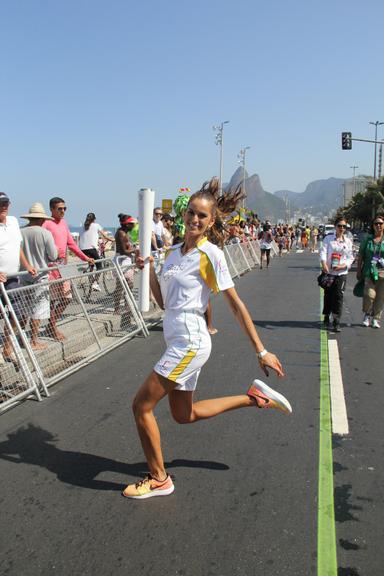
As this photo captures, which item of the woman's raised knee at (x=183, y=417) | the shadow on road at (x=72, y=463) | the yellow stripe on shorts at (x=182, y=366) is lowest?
the shadow on road at (x=72, y=463)

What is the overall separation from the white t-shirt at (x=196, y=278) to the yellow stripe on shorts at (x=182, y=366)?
278 mm

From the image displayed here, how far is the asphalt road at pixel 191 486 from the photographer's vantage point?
2.67 metres

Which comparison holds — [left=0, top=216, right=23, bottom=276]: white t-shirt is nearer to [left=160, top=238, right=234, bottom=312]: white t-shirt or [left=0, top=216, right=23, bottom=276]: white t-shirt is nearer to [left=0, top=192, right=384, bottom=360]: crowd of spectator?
[left=0, top=192, right=384, bottom=360]: crowd of spectator

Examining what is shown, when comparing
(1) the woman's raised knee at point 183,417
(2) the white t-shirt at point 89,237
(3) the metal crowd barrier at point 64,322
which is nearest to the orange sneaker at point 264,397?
(1) the woman's raised knee at point 183,417

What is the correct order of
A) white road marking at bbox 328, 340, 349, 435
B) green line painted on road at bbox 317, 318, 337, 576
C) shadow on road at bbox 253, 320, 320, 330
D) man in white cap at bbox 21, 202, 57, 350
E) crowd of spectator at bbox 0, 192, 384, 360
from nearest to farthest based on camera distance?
green line painted on road at bbox 317, 318, 337, 576
white road marking at bbox 328, 340, 349, 435
crowd of spectator at bbox 0, 192, 384, 360
man in white cap at bbox 21, 202, 57, 350
shadow on road at bbox 253, 320, 320, 330

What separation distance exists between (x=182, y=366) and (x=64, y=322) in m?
3.46

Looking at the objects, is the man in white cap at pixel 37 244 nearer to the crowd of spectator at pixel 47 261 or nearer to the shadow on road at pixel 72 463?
the crowd of spectator at pixel 47 261

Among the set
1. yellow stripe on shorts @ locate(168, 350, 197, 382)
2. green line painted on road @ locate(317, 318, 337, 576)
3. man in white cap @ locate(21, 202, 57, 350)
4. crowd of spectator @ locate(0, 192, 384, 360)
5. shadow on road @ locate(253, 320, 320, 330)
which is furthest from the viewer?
shadow on road @ locate(253, 320, 320, 330)

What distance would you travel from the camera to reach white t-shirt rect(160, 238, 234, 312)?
3.16 m

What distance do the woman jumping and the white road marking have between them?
4.90 feet

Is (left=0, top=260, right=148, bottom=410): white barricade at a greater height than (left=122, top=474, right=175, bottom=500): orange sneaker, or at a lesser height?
greater

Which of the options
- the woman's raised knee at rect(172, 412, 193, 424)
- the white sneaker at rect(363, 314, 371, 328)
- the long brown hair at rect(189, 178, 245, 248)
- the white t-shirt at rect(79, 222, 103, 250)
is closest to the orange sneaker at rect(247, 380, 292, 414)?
the woman's raised knee at rect(172, 412, 193, 424)

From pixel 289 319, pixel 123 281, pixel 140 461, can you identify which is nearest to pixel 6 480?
pixel 140 461

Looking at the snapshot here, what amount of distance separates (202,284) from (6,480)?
73.4 inches
